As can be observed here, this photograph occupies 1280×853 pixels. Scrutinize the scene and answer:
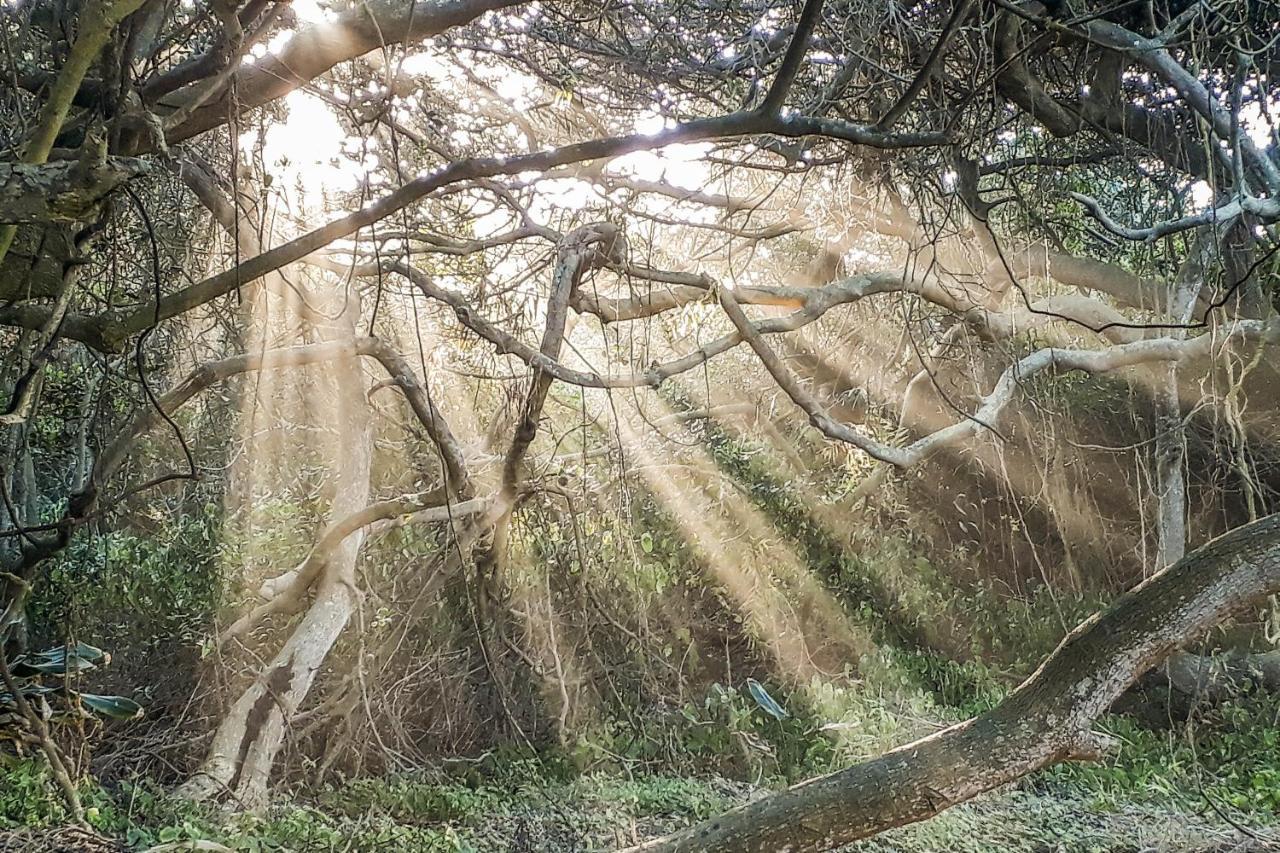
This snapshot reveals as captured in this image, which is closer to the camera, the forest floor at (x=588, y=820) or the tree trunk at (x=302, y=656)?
the forest floor at (x=588, y=820)

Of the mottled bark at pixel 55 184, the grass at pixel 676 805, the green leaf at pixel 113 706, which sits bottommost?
the grass at pixel 676 805

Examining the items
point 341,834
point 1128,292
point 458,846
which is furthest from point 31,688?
point 1128,292

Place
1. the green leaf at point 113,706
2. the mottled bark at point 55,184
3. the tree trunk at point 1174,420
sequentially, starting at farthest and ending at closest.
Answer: the tree trunk at point 1174,420
the green leaf at point 113,706
the mottled bark at point 55,184

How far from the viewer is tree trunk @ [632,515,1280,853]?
198 cm

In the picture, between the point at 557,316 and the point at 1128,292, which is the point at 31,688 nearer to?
the point at 557,316

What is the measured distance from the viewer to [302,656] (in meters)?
4.52

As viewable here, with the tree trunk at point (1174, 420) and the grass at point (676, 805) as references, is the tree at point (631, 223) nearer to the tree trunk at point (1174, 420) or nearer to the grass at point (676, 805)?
the tree trunk at point (1174, 420)

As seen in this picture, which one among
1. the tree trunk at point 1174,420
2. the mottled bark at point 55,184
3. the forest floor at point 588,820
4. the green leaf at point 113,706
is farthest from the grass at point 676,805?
the mottled bark at point 55,184

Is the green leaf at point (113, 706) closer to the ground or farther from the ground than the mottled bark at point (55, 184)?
closer to the ground

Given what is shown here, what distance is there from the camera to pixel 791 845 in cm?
200

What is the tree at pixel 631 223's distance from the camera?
6.38ft

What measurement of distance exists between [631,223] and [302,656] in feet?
9.44

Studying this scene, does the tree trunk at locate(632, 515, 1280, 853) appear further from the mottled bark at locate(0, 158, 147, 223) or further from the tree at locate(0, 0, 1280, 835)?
the mottled bark at locate(0, 158, 147, 223)

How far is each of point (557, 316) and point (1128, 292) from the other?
3.47m
